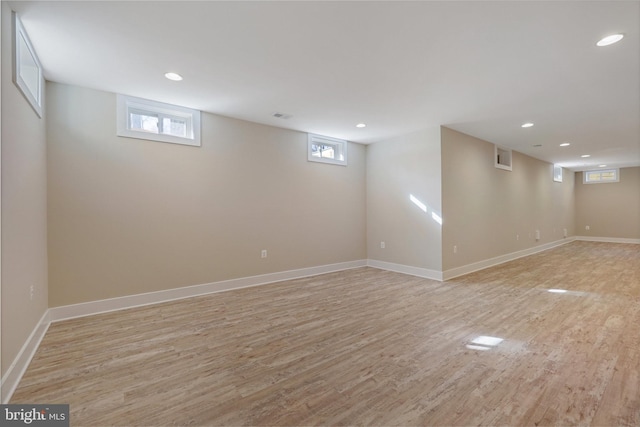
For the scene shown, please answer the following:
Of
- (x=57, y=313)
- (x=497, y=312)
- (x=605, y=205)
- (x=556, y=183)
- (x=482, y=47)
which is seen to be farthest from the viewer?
(x=605, y=205)

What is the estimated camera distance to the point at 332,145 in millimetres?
5785

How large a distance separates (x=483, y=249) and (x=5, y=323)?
6.70 meters

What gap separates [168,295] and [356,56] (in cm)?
369

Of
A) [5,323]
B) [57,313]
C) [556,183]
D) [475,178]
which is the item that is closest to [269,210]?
[57,313]

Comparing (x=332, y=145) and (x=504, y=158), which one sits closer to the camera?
(x=332, y=145)

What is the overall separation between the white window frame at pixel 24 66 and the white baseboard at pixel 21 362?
2007mm

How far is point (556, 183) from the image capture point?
29.4 feet

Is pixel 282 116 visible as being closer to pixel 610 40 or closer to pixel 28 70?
pixel 28 70

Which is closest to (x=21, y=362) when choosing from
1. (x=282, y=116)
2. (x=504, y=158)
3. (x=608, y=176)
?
(x=282, y=116)

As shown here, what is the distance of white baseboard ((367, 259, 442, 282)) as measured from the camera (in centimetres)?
487

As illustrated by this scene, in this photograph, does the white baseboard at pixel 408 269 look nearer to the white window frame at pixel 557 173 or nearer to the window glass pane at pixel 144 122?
the window glass pane at pixel 144 122

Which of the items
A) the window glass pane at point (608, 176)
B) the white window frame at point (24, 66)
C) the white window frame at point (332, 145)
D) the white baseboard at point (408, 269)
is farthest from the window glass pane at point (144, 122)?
the window glass pane at point (608, 176)

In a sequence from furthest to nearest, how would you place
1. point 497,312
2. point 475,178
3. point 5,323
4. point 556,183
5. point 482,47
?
point 556,183 < point 475,178 < point 497,312 < point 482,47 < point 5,323

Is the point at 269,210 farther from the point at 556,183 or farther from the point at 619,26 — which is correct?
the point at 556,183
